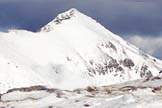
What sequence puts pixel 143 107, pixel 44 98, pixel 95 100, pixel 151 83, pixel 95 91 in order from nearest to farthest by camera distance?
pixel 143 107 → pixel 95 100 → pixel 44 98 → pixel 95 91 → pixel 151 83

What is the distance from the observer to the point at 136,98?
94875mm

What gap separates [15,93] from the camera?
126 meters

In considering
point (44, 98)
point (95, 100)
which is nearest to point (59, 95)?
point (44, 98)

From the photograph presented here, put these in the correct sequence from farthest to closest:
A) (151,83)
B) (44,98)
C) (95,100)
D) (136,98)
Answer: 1. (151,83)
2. (44,98)
3. (95,100)
4. (136,98)

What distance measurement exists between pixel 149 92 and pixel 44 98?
17.1 meters

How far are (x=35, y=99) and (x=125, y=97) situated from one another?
2269 centimetres

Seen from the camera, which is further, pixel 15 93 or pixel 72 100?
pixel 15 93

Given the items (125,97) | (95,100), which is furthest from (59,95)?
(125,97)

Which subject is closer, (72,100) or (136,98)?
(136,98)

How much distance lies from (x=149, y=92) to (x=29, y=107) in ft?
56.9

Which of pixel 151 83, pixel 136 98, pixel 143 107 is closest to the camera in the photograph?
pixel 143 107

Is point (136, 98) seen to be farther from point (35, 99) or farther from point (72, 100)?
point (35, 99)


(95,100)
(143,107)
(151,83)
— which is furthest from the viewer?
(151,83)

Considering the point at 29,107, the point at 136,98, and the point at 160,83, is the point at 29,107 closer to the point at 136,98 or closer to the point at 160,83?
the point at 136,98
